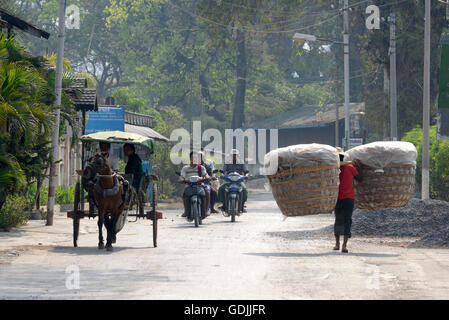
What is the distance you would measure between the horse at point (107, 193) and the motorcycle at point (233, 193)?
9.46 meters

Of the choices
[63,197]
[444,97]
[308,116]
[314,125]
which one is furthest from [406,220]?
[308,116]

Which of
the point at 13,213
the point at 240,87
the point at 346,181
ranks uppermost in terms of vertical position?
the point at 240,87

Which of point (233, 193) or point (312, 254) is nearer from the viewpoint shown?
point (312, 254)

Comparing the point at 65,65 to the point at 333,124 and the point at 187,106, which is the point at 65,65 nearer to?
the point at 333,124

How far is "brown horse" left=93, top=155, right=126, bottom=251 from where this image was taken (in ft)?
53.4

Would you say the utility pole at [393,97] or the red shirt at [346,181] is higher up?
the utility pole at [393,97]

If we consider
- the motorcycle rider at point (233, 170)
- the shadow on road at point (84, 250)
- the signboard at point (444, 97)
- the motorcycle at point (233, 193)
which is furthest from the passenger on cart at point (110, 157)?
the signboard at point (444, 97)

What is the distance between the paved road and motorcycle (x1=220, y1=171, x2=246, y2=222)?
3795 mm

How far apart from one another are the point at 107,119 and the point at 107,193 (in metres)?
22.2

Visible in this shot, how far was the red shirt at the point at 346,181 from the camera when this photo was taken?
16938 mm

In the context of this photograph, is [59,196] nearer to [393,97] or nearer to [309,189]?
[393,97]

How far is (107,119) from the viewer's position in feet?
126

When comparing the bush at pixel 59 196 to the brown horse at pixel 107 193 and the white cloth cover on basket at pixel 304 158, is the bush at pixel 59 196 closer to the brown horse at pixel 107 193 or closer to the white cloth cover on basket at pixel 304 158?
the brown horse at pixel 107 193
